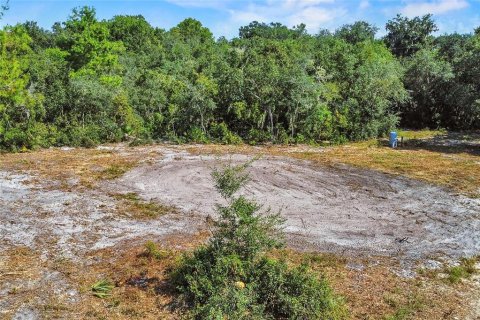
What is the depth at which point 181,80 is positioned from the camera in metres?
25.5

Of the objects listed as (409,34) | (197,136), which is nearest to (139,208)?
(197,136)

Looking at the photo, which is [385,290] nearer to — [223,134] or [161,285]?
[161,285]

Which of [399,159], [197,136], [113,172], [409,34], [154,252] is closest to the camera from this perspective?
[154,252]

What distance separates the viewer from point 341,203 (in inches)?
584

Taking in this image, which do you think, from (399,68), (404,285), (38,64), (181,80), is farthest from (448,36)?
(404,285)

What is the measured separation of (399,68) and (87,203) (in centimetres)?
2341

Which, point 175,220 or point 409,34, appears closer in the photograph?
point 175,220

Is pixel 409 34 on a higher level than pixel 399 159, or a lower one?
higher

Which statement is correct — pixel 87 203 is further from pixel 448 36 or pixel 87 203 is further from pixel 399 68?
pixel 448 36

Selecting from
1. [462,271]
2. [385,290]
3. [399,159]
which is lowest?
[385,290]

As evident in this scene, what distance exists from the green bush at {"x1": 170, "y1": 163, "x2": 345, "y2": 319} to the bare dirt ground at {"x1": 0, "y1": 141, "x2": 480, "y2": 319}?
89 cm

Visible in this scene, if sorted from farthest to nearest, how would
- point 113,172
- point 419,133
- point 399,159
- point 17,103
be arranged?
point 419,133, point 17,103, point 399,159, point 113,172

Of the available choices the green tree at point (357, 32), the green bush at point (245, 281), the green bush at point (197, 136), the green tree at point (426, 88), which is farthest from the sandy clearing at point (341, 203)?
the green tree at point (357, 32)

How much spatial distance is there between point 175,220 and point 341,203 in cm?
551
